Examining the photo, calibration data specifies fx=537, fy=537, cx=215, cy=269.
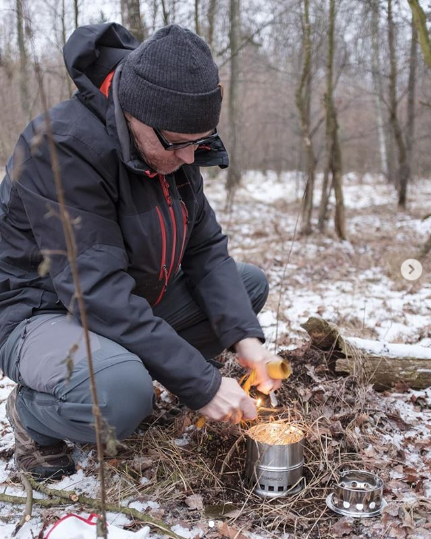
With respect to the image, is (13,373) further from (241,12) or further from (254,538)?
(241,12)

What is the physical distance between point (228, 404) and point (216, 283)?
28.7 inches

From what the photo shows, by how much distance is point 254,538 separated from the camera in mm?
2025

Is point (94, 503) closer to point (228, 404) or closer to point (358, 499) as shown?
point (228, 404)

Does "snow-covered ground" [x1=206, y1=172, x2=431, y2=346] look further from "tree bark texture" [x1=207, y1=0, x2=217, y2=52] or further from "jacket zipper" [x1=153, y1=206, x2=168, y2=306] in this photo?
"tree bark texture" [x1=207, y1=0, x2=217, y2=52]

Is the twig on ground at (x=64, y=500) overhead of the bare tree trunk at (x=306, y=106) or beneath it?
beneath

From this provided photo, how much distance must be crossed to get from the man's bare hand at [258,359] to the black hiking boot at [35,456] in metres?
0.93

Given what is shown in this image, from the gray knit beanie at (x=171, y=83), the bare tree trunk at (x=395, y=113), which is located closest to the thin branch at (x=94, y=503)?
the gray knit beanie at (x=171, y=83)

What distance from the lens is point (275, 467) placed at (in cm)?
222

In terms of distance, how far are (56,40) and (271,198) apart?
10.2 meters

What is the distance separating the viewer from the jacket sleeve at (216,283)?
2.57m

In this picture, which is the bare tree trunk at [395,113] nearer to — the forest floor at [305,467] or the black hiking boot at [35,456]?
the forest floor at [305,467]

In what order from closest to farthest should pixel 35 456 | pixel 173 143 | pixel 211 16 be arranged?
pixel 173 143
pixel 35 456
pixel 211 16

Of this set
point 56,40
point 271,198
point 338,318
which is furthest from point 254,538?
point 271,198

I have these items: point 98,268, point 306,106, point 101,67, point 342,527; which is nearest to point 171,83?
point 101,67
